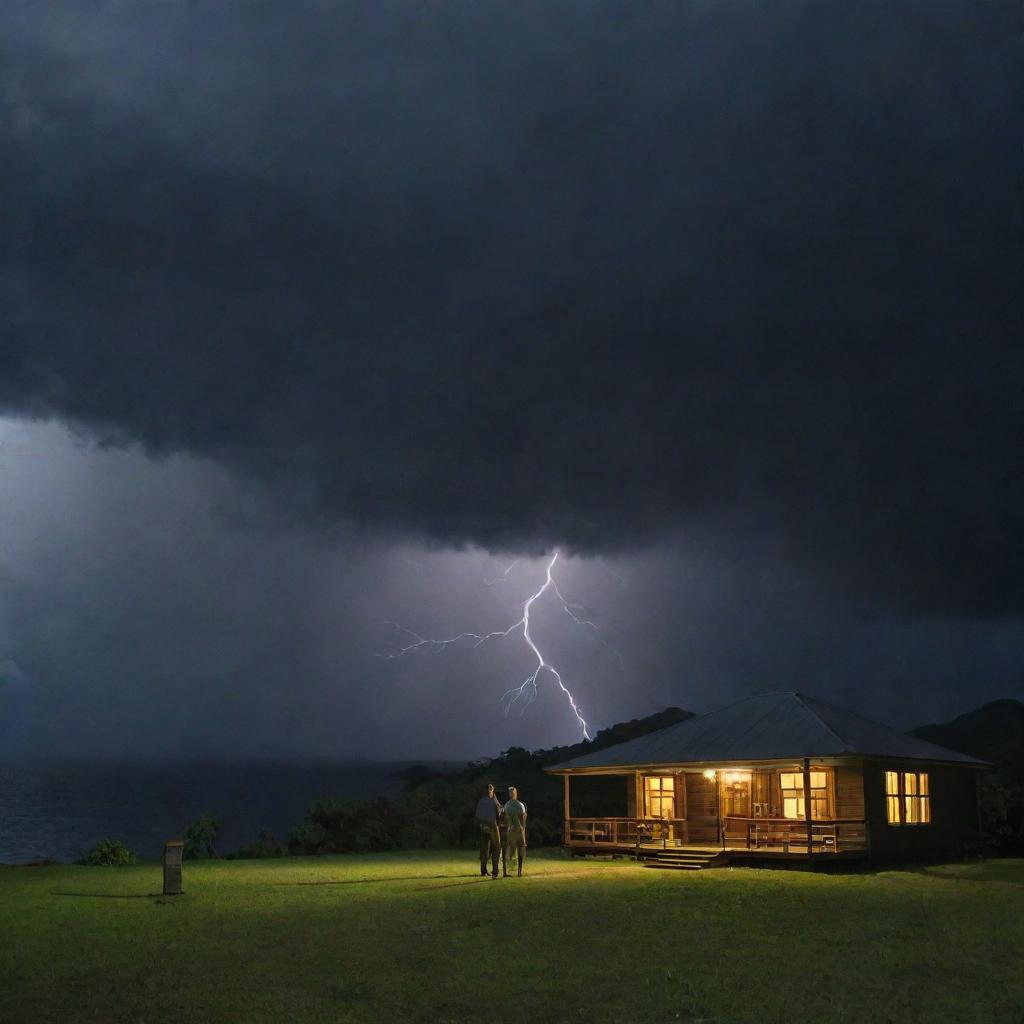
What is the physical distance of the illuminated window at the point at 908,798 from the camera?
25.6 m

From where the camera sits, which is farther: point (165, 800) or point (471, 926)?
point (165, 800)

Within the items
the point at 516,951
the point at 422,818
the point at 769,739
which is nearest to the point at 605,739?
the point at 422,818

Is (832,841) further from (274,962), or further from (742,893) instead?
(274,962)

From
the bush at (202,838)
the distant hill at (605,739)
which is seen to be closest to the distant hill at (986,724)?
the distant hill at (605,739)

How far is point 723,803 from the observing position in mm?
27297

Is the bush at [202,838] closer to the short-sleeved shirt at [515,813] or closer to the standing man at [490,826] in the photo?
the standing man at [490,826]

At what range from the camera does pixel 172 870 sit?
679 inches

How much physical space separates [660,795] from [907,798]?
6.27 meters

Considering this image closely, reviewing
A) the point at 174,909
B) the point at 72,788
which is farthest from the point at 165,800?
the point at 174,909

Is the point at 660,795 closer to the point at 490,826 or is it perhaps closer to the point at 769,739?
the point at 769,739

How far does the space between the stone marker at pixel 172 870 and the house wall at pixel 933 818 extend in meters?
14.8

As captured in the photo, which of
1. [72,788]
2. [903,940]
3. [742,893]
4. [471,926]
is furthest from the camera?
[72,788]

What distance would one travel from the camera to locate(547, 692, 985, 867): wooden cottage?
24078mm

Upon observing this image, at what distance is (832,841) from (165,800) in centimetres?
11659
